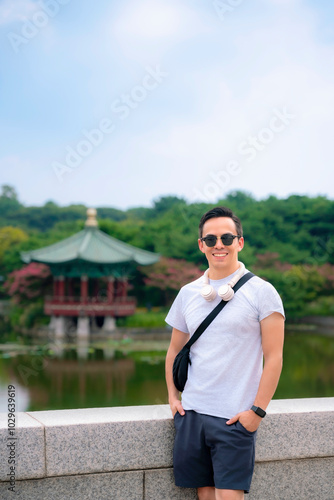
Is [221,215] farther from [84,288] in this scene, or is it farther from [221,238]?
[84,288]

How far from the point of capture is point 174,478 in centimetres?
209

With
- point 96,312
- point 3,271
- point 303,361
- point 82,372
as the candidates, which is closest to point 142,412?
point 82,372

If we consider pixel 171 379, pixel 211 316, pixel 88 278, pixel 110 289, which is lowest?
pixel 110 289

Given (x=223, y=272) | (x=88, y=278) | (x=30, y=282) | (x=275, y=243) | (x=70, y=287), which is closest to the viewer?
(x=223, y=272)

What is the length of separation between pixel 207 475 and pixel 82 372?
1169cm

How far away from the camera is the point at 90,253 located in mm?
20078

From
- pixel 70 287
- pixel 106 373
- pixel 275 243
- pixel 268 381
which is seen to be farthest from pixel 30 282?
pixel 268 381

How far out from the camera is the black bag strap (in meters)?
1.88

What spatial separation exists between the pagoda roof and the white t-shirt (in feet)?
57.8

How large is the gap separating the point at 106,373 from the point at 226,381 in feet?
38.1

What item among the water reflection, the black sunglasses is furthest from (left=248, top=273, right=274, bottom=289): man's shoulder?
the water reflection

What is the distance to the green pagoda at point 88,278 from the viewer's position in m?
19.3

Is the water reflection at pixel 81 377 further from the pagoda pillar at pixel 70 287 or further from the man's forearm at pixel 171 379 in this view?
the man's forearm at pixel 171 379

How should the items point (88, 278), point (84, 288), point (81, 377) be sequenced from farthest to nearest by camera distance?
point (88, 278), point (84, 288), point (81, 377)
